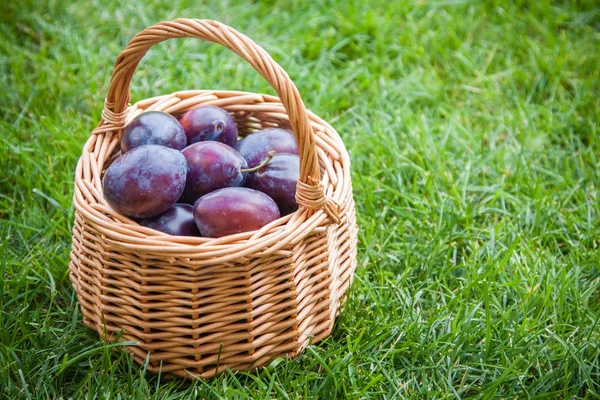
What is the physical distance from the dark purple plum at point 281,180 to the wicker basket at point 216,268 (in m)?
0.07

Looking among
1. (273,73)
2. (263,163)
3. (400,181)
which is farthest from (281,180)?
(400,181)

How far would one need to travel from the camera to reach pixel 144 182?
1231mm

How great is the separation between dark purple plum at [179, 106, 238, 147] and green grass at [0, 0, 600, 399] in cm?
45

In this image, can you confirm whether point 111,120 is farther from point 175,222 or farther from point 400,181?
point 400,181

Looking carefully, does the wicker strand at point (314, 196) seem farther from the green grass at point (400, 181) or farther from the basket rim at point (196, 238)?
the green grass at point (400, 181)

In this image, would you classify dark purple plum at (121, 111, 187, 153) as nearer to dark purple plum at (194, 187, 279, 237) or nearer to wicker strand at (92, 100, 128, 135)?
wicker strand at (92, 100, 128, 135)

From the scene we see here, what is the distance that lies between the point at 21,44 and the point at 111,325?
1.47 metres

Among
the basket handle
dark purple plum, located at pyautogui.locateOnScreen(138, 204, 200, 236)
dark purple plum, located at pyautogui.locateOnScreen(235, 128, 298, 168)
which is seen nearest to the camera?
the basket handle

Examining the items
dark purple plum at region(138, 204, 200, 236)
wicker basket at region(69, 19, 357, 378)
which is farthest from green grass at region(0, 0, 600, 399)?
dark purple plum at region(138, 204, 200, 236)

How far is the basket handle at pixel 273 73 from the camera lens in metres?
1.15

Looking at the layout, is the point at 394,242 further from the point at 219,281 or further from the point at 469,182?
the point at 219,281

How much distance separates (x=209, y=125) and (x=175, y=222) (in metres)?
0.27

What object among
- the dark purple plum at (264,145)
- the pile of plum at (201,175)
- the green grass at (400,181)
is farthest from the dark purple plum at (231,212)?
the green grass at (400,181)

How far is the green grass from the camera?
136 centimetres
